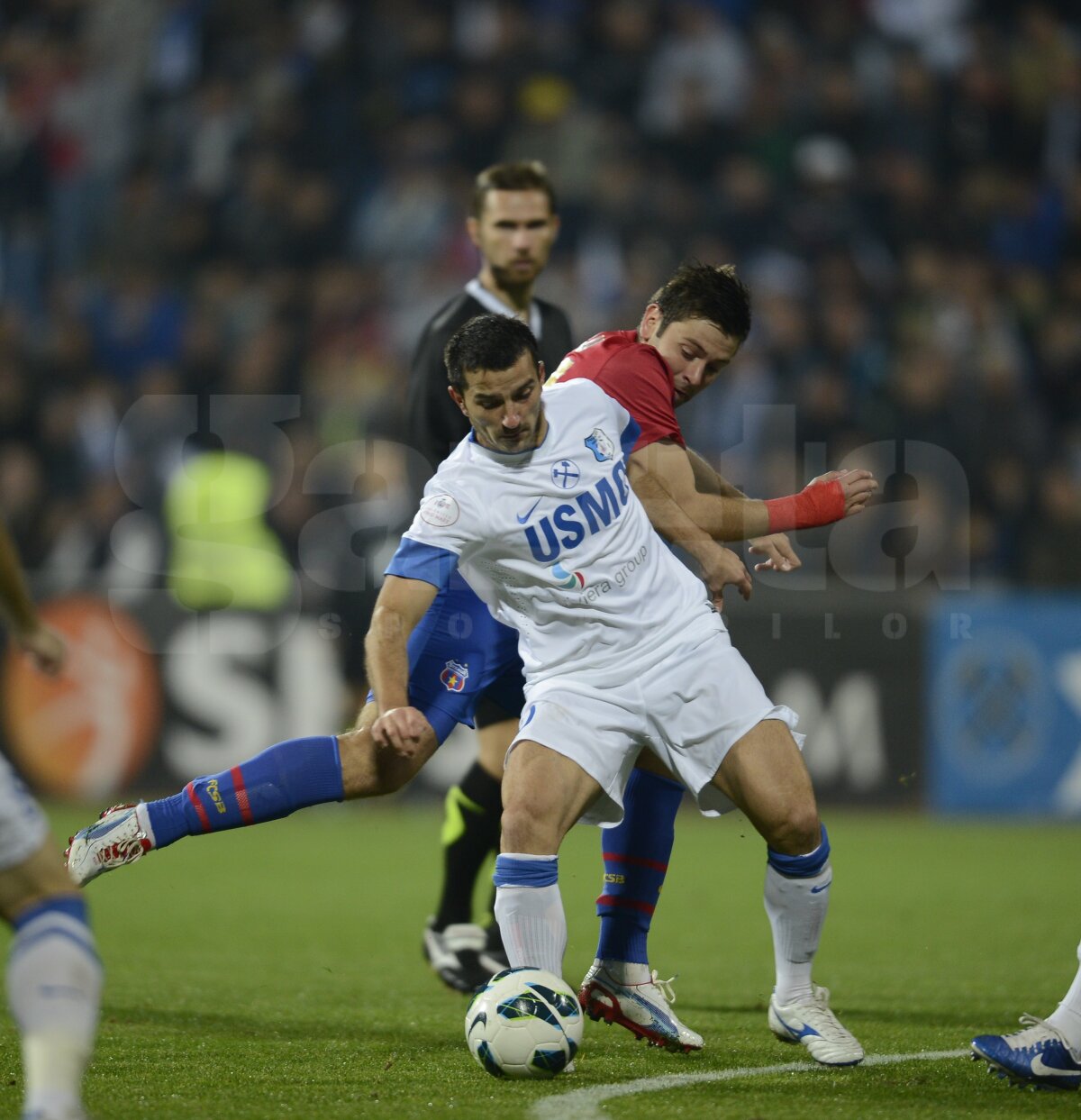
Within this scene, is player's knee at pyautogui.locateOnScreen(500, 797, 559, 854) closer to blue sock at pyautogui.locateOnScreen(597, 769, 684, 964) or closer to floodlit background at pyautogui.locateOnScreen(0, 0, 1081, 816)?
blue sock at pyautogui.locateOnScreen(597, 769, 684, 964)

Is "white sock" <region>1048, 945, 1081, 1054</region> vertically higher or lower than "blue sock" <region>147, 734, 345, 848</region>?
lower

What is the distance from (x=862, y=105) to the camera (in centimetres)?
1452

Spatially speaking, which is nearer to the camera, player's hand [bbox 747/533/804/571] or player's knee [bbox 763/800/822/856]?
player's knee [bbox 763/800/822/856]

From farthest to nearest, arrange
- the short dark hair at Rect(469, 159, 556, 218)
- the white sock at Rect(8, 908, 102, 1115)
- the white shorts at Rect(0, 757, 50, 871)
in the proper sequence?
the short dark hair at Rect(469, 159, 556, 218) → the white shorts at Rect(0, 757, 50, 871) → the white sock at Rect(8, 908, 102, 1115)

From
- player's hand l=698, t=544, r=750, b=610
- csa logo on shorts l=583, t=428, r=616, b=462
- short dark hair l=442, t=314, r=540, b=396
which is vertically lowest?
player's hand l=698, t=544, r=750, b=610

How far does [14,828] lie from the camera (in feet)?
10.6

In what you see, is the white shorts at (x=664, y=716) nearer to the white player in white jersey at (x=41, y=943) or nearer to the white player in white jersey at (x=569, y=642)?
the white player in white jersey at (x=569, y=642)

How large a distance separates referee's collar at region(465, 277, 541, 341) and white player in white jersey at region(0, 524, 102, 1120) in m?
2.75

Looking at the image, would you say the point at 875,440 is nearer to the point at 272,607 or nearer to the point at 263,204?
the point at 272,607

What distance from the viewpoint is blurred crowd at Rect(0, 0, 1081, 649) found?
39.3 ft

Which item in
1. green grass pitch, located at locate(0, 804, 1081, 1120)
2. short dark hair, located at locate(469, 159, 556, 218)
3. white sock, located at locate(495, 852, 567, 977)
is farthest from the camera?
short dark hair, located at locate(469, 159, 556, 218)

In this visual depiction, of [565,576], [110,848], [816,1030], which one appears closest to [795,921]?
[816,1030]

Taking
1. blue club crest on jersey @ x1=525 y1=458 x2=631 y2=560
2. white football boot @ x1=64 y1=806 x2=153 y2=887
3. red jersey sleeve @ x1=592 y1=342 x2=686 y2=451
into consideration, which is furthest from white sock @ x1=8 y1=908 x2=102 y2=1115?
red jersey sleeve @ x1=592 y1=342 x2=686 y2=451

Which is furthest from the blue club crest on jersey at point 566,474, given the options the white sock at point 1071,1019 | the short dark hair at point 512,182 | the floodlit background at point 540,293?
the floodlit background at point 540,293
